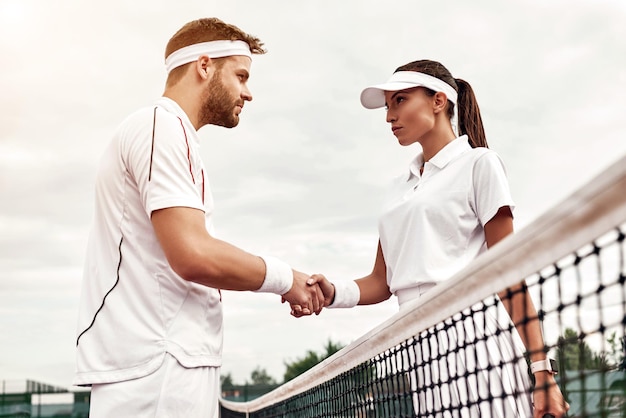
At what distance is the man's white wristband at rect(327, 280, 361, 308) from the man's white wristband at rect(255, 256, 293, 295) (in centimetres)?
89

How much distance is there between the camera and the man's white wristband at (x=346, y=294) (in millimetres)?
4215

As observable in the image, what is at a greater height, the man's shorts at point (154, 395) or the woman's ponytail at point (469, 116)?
the woman's ponytail at point (469, 116)

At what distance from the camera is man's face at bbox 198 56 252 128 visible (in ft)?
11.2

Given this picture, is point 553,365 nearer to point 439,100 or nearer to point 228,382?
point 439,100

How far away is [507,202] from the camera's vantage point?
3289mm

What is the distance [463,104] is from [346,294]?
103 centimetres

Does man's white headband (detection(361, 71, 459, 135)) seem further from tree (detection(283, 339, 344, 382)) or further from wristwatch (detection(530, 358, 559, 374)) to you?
tree (detection(283, 339, 344, 382))

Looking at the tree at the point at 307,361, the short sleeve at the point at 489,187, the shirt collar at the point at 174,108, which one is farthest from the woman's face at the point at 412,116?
the tree at the point at 307,361

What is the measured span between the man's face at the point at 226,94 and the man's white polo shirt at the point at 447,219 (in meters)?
0.77

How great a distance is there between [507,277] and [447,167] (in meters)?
1.32

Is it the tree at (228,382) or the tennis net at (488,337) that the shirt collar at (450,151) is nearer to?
the tennis net at (488,337)

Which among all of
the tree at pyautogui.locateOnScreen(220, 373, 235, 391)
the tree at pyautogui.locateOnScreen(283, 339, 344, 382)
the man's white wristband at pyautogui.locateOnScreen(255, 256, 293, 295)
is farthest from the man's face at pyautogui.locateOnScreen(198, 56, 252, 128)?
the tree at pyautogui.locateOnScreen(283, 339, 344, 382)

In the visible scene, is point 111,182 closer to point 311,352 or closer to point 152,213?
point 152,213

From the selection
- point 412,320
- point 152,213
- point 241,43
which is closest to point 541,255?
point 412,320
